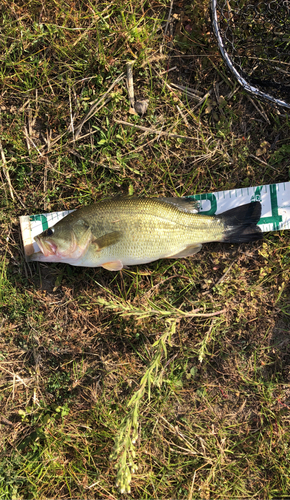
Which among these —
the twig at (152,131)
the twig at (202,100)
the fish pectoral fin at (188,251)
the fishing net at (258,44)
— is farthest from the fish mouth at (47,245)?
the fishing net at (258,44)

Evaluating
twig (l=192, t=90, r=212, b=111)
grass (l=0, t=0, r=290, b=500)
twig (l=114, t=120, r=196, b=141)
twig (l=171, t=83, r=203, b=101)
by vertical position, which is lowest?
grass (l=0, t=0, r=290, b=500)

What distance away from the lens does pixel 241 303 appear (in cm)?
377

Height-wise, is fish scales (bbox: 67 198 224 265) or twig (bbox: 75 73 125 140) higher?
twig (bbox: 75 73 125 140)

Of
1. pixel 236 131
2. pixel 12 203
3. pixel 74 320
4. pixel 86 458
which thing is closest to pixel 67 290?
pixel 74 320

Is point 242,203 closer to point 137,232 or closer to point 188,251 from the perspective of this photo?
point 188,251

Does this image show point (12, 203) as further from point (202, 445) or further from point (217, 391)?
point (202, 445)

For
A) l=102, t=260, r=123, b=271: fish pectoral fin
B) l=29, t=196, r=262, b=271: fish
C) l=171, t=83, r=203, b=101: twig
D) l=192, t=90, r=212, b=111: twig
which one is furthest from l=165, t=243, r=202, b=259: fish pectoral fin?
l=171, t=83, r=203, b=101: twig

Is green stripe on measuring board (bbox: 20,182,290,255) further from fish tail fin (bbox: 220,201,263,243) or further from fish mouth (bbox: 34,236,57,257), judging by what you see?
fish mouth (bbox: 34,236,57,257)

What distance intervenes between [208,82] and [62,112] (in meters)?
1.73

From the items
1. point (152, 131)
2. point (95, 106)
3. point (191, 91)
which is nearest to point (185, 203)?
point (152, 131)

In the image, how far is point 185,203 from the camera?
352 centimetres

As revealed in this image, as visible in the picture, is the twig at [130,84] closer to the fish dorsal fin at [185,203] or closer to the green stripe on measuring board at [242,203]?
the fish dorsal fin at [185,203]

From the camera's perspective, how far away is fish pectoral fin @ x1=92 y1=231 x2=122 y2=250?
3273 millimetres

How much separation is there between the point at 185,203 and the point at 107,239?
95 centimetres
